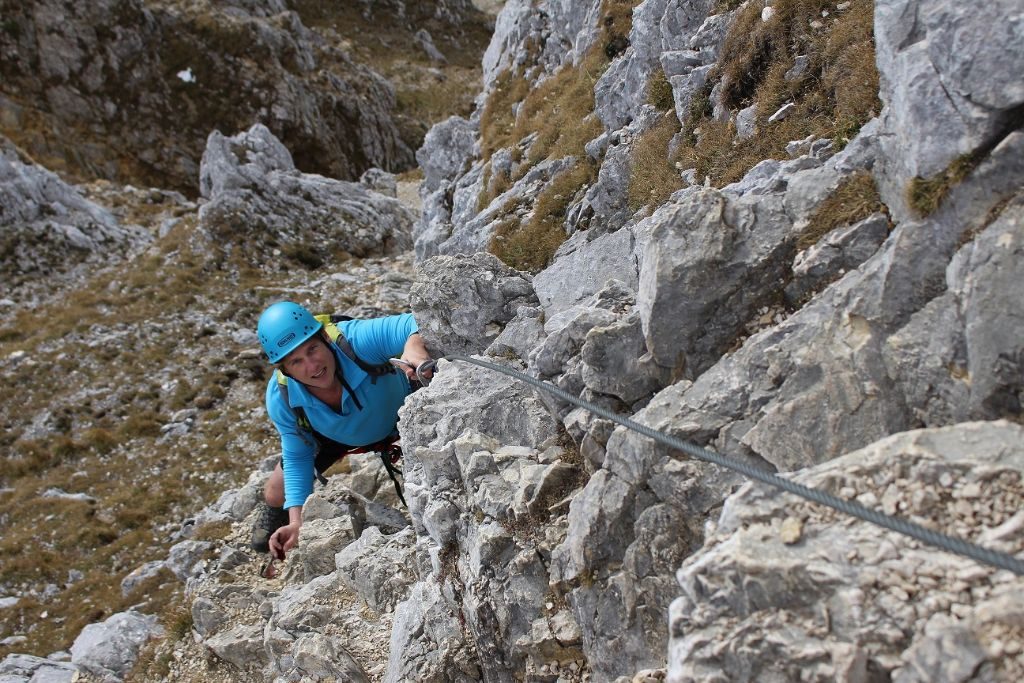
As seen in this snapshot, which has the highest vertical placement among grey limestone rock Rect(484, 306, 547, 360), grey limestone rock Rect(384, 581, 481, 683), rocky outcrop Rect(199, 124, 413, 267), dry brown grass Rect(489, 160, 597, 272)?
rocky outcrop Rect(199, 124, 413, 267)

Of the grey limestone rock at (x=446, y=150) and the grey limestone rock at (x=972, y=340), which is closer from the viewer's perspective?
the grey limestone rock at (x=972, y=340)

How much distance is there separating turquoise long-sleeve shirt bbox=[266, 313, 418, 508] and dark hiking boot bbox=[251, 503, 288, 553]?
3033mm

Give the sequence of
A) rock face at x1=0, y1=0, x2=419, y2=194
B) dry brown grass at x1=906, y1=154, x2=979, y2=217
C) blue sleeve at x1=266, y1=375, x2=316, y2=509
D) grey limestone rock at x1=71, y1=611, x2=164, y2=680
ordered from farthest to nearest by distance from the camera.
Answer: rock face at x1=0, y1=0, x2=419, y2=194 → grey limestone rock at x1=71, y1=611, x2=164, y2=680 → blue sleeve at x1=266, y1=375, x2=316, y2=509 → dry brown grass at x1=906, y1=154, x2=979, y2=217

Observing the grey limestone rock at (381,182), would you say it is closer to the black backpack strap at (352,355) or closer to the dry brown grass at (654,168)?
the dry brown grass at (654,168)

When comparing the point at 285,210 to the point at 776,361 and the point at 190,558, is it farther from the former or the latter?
the point at 776,361

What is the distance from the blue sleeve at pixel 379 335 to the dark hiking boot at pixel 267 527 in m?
4.94

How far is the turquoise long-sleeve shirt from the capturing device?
9.63 meters

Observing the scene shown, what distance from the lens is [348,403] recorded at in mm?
9852

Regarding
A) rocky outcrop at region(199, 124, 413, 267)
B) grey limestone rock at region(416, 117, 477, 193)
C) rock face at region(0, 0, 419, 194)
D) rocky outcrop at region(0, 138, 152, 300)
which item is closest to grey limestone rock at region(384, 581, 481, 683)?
grey limestone rock at region(416, 117, 477, 193)

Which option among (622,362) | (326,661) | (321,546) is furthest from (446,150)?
(622,362)

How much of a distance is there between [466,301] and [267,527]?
24.0 ft

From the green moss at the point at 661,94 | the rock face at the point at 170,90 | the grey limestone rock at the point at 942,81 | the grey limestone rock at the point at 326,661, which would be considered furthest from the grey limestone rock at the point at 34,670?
the rock face at the point at 170,90

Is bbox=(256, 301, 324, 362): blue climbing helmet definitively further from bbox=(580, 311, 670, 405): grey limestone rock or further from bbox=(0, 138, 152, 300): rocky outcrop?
bbox=(0, 138, 152, 300): rocky outcrop

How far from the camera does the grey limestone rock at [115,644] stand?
12.4 metres
